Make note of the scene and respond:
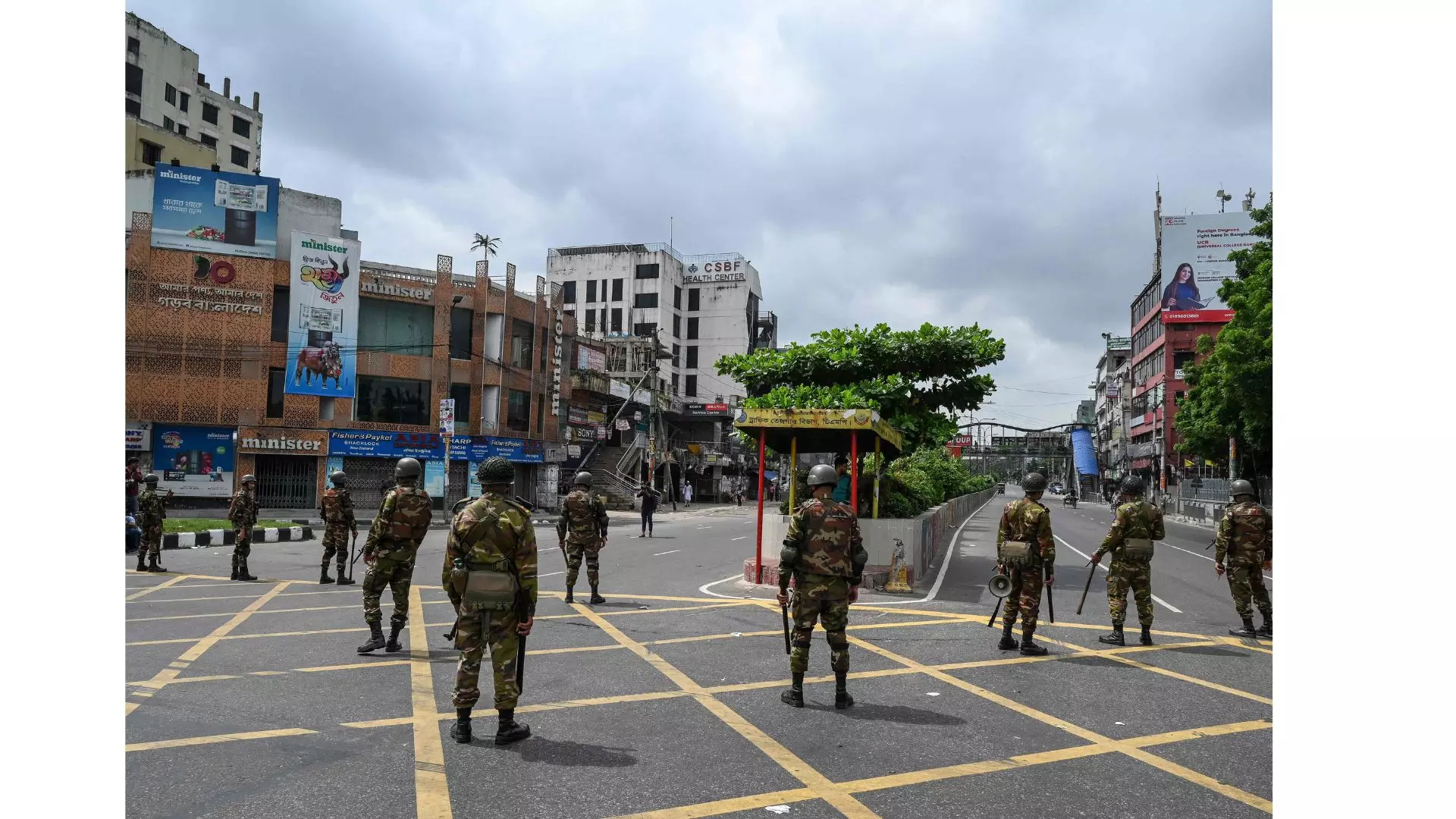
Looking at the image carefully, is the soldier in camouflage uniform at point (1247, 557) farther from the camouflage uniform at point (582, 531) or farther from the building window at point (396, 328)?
the building window at point (396, 328)

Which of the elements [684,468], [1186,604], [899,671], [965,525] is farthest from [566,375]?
[899,671]

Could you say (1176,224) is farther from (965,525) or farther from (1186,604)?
(1186,604)

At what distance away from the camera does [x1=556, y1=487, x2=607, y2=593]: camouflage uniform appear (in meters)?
11.4

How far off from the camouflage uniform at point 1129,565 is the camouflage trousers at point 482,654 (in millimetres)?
6191

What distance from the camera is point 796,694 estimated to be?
631 centimetres

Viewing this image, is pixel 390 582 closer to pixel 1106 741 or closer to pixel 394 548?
pixel 394 548

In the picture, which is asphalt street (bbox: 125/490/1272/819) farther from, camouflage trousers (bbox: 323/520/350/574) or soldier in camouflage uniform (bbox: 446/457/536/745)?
camouflage trousers (bbox: 323/520/350/574)

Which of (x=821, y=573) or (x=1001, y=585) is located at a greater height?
(x=821, y=573)

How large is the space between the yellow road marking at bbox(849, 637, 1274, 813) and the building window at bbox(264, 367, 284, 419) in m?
30.8

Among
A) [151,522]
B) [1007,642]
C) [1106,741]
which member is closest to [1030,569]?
[1007,642]

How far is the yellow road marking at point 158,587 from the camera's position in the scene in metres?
11.1

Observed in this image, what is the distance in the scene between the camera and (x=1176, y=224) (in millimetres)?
60625

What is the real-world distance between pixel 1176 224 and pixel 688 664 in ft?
207

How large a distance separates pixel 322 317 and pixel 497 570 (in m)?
31.2
